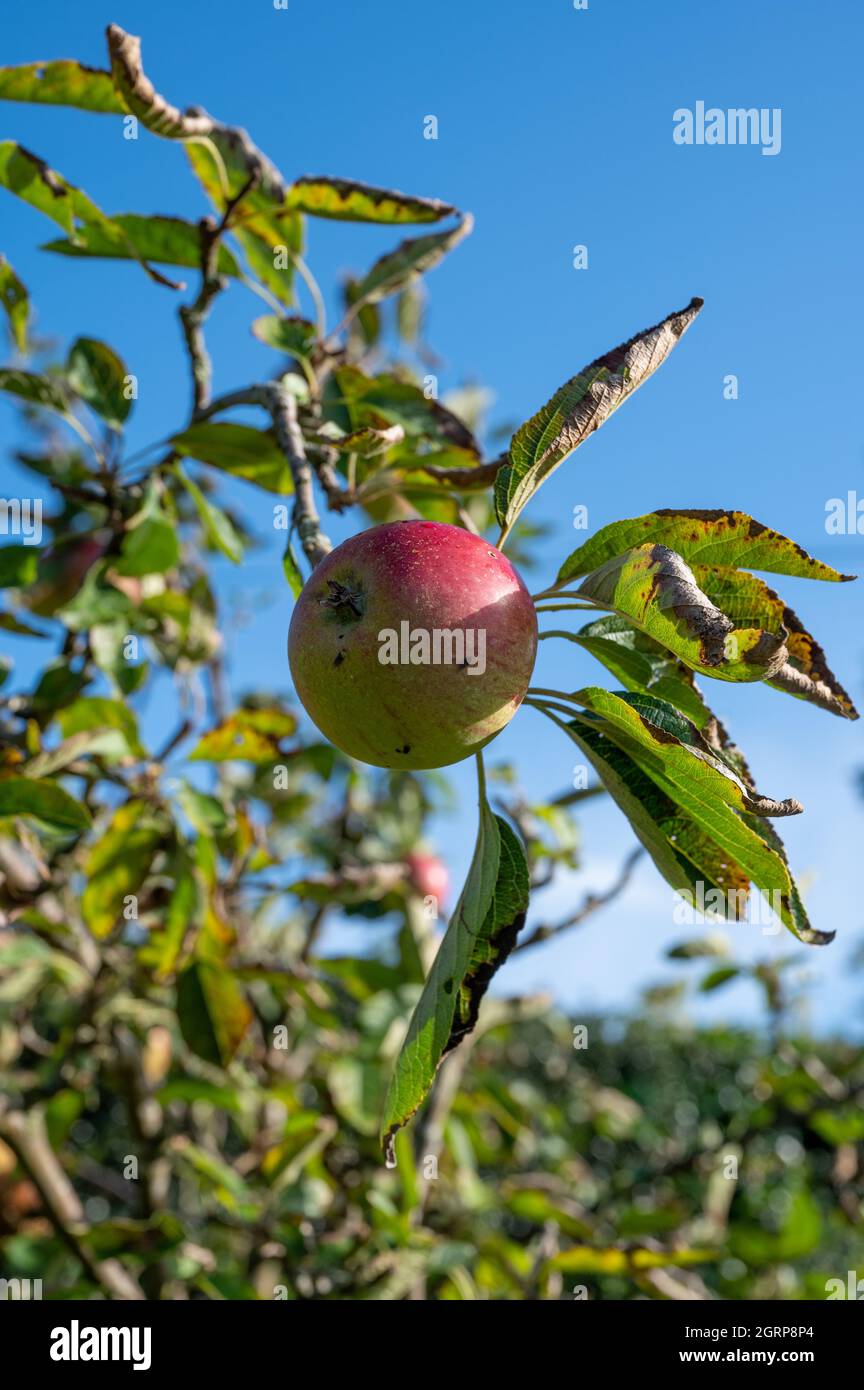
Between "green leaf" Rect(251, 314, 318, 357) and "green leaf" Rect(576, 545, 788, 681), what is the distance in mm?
753

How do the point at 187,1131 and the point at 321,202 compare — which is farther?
the point at 187,1131

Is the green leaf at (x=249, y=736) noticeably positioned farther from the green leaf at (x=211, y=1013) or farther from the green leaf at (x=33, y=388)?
the green leaf at (x=33, y=388)

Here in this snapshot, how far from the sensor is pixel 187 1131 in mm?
2752

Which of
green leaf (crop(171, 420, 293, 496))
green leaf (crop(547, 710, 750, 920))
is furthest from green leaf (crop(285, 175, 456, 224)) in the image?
green leaf (crop(547, 710, 750, 920))

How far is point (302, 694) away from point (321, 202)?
2.80 feet

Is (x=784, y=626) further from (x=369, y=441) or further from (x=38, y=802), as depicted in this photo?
(x=38, y=802)

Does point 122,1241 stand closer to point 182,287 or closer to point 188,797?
point 188,797

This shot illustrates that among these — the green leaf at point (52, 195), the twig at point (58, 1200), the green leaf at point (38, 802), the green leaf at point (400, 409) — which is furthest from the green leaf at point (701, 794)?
the twig at point (58, 1200)

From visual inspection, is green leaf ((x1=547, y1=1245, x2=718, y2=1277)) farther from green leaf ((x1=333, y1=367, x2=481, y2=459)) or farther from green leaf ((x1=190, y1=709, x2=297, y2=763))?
green leaf ((x1=333, y1=367, x2=481, y2=459))

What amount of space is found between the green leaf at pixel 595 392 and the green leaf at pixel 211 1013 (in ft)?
3.85

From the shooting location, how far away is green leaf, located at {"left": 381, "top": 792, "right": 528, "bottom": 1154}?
2.98ft
